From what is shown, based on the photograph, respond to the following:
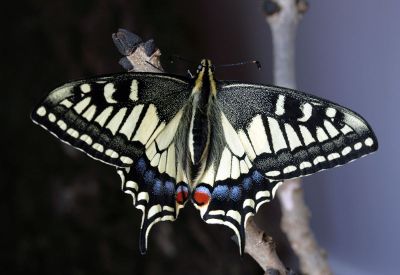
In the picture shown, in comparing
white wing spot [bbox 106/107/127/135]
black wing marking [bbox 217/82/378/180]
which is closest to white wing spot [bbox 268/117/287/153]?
black wing marking [bbox 217/82/378/180]

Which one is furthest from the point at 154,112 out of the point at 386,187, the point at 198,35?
the point at 198,35

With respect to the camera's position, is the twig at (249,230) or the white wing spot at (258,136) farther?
the white wing spot at (258,136)

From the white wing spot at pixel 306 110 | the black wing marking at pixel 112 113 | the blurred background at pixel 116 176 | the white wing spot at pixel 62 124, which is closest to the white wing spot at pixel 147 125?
the black wing marking at pixel 112 113

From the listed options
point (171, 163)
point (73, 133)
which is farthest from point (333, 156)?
point (73, 133)

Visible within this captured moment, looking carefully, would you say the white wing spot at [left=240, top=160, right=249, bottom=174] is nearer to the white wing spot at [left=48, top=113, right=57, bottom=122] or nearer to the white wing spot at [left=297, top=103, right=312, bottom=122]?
the white wing spot at [left=297, top=103, right=312, bottom=122]

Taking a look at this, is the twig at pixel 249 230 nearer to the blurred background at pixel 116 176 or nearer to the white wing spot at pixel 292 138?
the white wing spot at pixel 292 138

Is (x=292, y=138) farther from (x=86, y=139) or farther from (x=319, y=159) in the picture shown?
(x=86, y=139)
